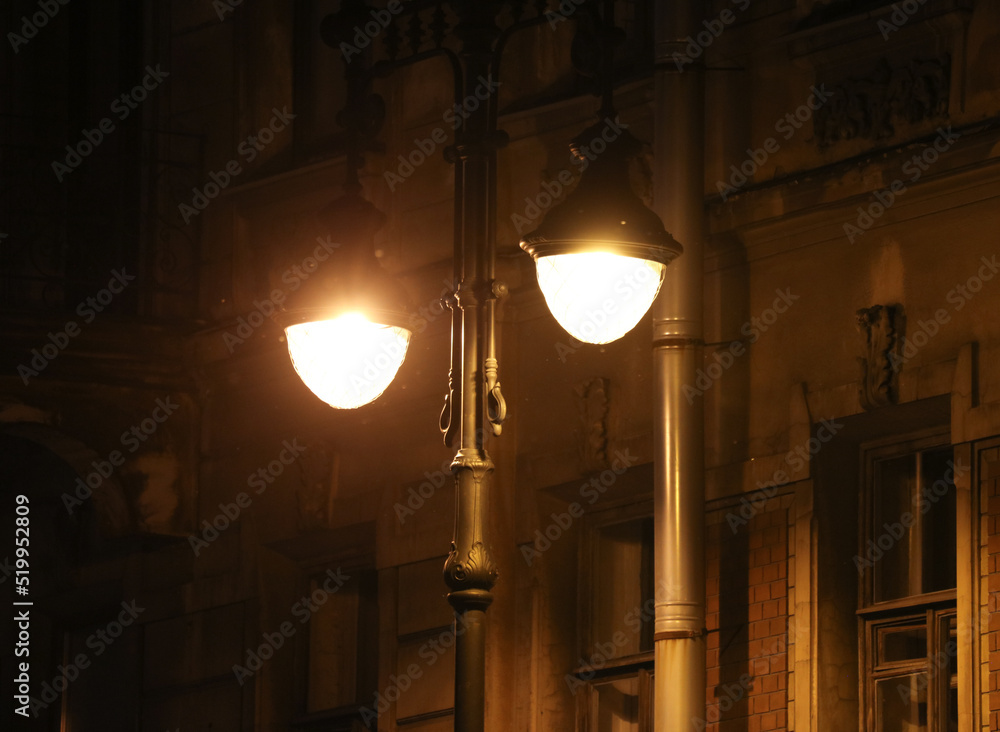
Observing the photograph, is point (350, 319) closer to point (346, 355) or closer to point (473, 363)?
point (346, 355)

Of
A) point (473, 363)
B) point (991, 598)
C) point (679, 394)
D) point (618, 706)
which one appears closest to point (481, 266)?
point (473, 363)

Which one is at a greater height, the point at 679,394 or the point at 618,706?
the point at 679,394

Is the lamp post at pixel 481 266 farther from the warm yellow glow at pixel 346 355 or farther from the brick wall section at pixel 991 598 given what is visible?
the brick wall section at pixel 991 598

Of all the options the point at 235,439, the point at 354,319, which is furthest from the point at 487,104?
the point at 235,439

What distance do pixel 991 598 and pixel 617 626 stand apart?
2729 millimetres

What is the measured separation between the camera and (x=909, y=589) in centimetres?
1001

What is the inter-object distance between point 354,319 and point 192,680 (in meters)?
6.19

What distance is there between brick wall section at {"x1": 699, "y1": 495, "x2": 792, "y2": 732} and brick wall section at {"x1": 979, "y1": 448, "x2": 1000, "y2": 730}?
1.12 meters

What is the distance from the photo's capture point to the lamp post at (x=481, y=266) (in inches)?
302

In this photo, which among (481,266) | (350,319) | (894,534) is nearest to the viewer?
(481,266)

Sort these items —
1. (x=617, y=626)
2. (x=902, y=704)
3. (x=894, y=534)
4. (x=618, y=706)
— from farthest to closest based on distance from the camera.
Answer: (x=617, y=626) < (x=618, y=706) < (x=894, y=534) < (x=902, y=704)

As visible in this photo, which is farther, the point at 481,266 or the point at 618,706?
the point at 618,706

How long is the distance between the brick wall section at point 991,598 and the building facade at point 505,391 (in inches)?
0.6

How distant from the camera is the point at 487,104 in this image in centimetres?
826
